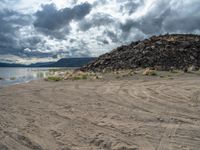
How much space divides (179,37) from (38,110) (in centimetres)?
4135

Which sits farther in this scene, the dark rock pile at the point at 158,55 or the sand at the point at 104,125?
the dark rock pile at the point at 158,55

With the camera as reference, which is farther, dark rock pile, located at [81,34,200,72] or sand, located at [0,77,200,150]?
dark rock pile, located at [81,34,200,72]

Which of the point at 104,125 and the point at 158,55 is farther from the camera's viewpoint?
the point at 158,55

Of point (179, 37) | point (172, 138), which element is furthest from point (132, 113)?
point (179, 37)

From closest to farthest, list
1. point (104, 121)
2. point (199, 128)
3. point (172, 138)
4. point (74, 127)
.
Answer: point (172, 138) → point (199, 128) → point (74, 127) → point (104, 121)

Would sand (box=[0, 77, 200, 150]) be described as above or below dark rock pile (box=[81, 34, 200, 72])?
below

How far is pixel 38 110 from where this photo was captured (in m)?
12.2

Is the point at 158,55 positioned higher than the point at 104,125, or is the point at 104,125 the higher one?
the point at 158,55

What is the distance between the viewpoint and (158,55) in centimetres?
4134

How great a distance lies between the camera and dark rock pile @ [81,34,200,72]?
129 ft

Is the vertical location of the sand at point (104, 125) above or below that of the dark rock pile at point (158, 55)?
below

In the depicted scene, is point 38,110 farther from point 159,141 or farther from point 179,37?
point 179,37

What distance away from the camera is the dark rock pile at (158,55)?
1549 inches

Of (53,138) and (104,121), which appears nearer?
(53,138)
